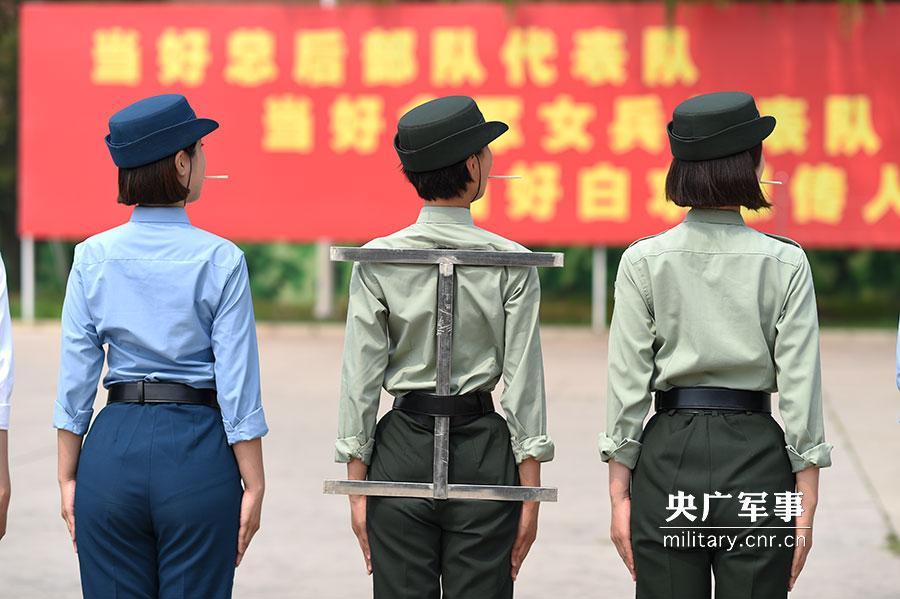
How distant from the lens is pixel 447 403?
343cm

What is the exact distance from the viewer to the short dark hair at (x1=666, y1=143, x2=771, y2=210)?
337 cm

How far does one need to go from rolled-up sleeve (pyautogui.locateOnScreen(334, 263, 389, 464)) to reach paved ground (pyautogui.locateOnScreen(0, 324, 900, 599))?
2.15 m

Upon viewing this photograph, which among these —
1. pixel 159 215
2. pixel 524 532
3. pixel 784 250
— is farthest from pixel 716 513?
pixel 159 215

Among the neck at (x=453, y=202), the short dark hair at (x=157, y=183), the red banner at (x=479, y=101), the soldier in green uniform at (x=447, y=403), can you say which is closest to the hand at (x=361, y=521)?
the soldier in green uniform at (x=447, y=403)

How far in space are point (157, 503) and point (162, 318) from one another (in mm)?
416

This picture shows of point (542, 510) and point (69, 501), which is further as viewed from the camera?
point (542, 510)

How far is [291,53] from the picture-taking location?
14625 mm

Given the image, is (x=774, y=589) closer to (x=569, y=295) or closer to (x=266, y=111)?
(x=266, y=111)

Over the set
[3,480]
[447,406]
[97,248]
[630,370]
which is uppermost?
[97,248]

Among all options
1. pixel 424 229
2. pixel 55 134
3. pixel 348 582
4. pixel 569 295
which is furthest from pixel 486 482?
pixel 569 295

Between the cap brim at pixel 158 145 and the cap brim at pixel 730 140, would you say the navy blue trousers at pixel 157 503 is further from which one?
the cap brim at pixel 730 140

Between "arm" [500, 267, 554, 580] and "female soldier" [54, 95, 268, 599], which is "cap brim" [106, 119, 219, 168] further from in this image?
"arm" [500, 267, 554, 580]

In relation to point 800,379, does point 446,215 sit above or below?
above

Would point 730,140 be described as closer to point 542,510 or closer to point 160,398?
point 160,398
